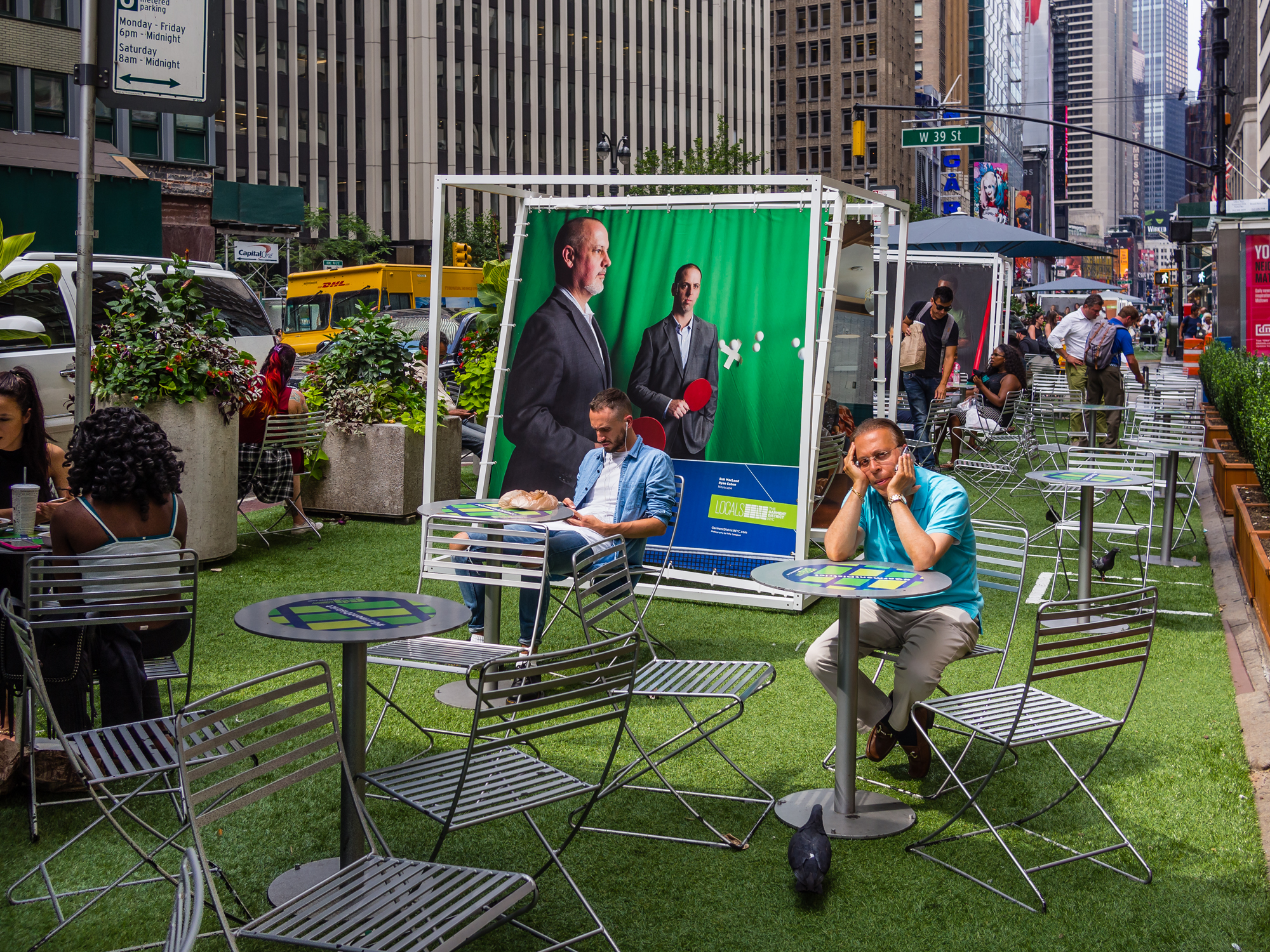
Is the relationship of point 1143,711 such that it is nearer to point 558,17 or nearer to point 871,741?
point 871,741

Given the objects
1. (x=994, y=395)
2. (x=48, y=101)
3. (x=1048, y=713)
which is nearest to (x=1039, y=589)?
(x=1048, y=713)

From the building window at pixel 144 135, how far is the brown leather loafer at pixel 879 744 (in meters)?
37.4

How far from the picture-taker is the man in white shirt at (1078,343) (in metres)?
16.0

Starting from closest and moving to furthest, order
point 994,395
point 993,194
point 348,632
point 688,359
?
point 348,632 → point 688,359 → point 994,395 → point 993,194

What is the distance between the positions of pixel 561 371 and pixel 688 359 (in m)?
0.89

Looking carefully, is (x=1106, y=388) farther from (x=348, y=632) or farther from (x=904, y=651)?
(x=348, y=632)

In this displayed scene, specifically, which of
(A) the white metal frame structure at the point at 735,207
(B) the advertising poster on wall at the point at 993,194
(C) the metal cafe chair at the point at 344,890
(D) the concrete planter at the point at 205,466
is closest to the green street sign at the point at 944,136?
(A) the white metal frame structure at the point at 735,207

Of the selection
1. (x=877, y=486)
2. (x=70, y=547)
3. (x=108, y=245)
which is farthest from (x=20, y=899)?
(x=108, y=245)

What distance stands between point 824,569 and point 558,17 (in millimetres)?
81743

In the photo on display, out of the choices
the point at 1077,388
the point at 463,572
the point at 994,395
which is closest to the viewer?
the point at 463,572

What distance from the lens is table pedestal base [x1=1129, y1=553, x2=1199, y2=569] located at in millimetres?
9172

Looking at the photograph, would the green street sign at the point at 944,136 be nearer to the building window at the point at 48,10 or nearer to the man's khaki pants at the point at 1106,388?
the man's khaki pants at the point at 1106,388

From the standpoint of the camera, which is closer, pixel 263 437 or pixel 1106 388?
pixel 263 437

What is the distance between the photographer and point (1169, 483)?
902 cm
